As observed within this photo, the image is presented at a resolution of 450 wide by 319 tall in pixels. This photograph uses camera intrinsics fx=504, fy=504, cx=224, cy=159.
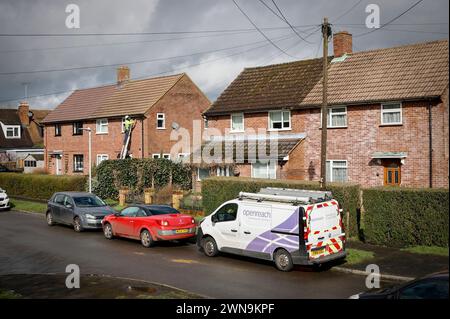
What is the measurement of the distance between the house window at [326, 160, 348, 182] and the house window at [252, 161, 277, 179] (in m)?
3.01

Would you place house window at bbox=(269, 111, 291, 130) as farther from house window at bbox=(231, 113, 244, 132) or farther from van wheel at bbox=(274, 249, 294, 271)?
van wheel at bbox=(274, 249, 294, 271)

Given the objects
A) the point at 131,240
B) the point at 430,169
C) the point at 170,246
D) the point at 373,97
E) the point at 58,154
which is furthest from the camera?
the point at 58,154

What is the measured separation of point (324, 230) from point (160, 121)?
2727cm

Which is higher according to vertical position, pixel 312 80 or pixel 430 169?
pixel 312 80

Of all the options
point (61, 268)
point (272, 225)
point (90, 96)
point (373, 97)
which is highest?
point (90, 96)

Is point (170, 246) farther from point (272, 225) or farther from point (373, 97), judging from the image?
point (373, 97)

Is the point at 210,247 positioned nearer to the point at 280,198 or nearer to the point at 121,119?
the point at 280,198

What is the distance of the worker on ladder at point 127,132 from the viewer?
39.0m

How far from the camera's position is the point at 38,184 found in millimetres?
36000

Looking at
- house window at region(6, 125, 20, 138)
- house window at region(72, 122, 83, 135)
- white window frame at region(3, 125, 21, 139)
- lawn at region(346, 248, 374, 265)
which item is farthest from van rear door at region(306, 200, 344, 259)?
house window at region(6, 125, 20, 138)

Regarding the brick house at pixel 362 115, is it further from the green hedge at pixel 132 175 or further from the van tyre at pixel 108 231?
the van tyre at pixel 108 231

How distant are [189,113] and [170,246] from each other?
24425 mm
